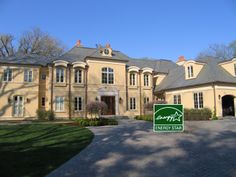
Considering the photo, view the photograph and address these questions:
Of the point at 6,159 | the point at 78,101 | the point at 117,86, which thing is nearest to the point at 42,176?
the point at 6,159

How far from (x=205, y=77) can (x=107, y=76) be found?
35.4ft

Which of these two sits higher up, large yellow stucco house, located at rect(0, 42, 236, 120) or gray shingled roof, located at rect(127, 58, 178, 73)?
gray shingled roof, located at rect(127, 58, 178, 73)

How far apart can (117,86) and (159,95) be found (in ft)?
20.8

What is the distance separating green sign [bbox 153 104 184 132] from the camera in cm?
1166

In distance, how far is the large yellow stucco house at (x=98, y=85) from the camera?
74.2ft

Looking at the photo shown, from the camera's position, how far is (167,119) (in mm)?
11766

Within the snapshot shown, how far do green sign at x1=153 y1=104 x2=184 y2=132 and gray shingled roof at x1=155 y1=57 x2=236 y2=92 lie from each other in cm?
1145

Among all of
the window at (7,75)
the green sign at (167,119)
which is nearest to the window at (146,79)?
the window at (7,75)

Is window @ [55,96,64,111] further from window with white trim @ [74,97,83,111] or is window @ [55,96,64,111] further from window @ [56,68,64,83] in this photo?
window @ [56,68,64,83]

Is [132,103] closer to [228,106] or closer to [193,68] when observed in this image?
[193,68]

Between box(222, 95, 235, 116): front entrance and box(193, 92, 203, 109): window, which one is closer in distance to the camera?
box(193, 92, 203, 109): window

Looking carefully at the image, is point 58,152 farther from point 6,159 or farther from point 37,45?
point 37,45

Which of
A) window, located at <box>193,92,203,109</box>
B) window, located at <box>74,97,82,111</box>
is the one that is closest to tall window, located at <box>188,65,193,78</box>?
window, located at <box>193,92,203,109</box>

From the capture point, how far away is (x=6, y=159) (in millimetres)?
7113
